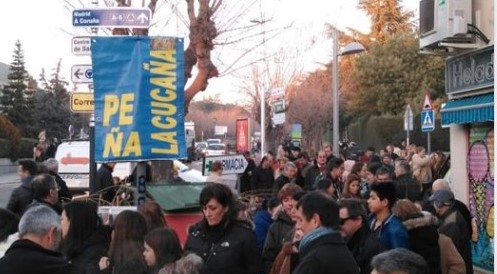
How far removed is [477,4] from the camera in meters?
12.0

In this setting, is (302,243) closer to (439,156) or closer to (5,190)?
(439,156)

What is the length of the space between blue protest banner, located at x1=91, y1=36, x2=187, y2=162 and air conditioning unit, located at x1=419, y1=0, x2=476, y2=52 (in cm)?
494

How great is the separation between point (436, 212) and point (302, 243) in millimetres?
4192

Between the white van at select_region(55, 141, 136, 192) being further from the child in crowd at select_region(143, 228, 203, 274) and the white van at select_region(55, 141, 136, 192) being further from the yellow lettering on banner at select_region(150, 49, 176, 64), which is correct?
the child in crowd at select_region(143, 228, 203, 274)

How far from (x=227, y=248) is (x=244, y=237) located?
0.52 ft

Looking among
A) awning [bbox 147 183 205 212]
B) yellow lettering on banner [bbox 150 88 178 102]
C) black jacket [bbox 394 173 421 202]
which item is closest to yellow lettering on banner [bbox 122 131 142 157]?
yellow lettering on banner [bbox 150 88 178 102]

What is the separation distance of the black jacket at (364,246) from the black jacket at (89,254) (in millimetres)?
1983

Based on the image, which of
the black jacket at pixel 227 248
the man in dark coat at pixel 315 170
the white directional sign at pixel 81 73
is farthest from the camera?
the man in dark coat at pixel 315 170

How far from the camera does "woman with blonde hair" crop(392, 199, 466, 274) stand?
6848 millimetres

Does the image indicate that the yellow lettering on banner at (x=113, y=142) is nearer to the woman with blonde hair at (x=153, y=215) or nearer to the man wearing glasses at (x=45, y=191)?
the man wearing glasses at (x=45, y=191)

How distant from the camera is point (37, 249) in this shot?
194 inches

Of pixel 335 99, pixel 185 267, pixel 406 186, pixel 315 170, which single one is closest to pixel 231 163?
pixel 315 170

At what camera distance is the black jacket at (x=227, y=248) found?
239 inches

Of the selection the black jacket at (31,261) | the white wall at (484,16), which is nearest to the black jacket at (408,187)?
the white wall at (484,16)
